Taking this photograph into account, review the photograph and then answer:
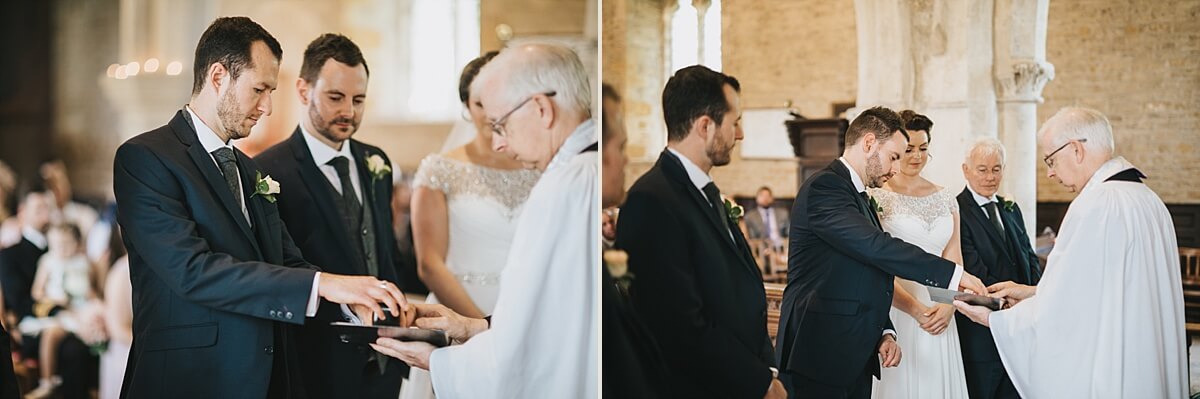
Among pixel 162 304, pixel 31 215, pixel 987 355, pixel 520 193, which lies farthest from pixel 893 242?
pixel 31 215

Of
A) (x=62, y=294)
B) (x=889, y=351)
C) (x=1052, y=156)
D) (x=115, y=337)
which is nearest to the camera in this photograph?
(x=1052, y=156)

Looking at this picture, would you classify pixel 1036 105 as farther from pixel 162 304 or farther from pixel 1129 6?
pixel 162 304

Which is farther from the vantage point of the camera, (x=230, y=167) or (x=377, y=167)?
(x=377, y=167)

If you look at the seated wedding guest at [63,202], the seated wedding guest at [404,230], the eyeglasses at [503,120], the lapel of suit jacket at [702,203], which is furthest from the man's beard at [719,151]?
the seated wedding guest at [63,202]

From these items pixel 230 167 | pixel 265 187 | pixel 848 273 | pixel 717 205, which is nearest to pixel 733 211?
pixel 717 205

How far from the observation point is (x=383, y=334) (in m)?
3.93

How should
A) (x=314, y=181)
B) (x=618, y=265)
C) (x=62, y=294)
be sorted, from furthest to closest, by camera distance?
1. (x=62, y=294)
2. (x=618, y=265)
3. (x=314, y=181)

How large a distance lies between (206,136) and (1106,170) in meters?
3.24

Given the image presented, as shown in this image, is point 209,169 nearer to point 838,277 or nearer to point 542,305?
point 542,305

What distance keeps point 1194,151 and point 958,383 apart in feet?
3.80

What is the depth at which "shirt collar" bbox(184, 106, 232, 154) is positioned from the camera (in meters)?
3.63

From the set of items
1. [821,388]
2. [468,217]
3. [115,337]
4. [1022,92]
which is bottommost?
Result: [821,388]

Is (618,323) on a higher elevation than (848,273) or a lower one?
lower

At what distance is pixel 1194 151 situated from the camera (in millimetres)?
3564
